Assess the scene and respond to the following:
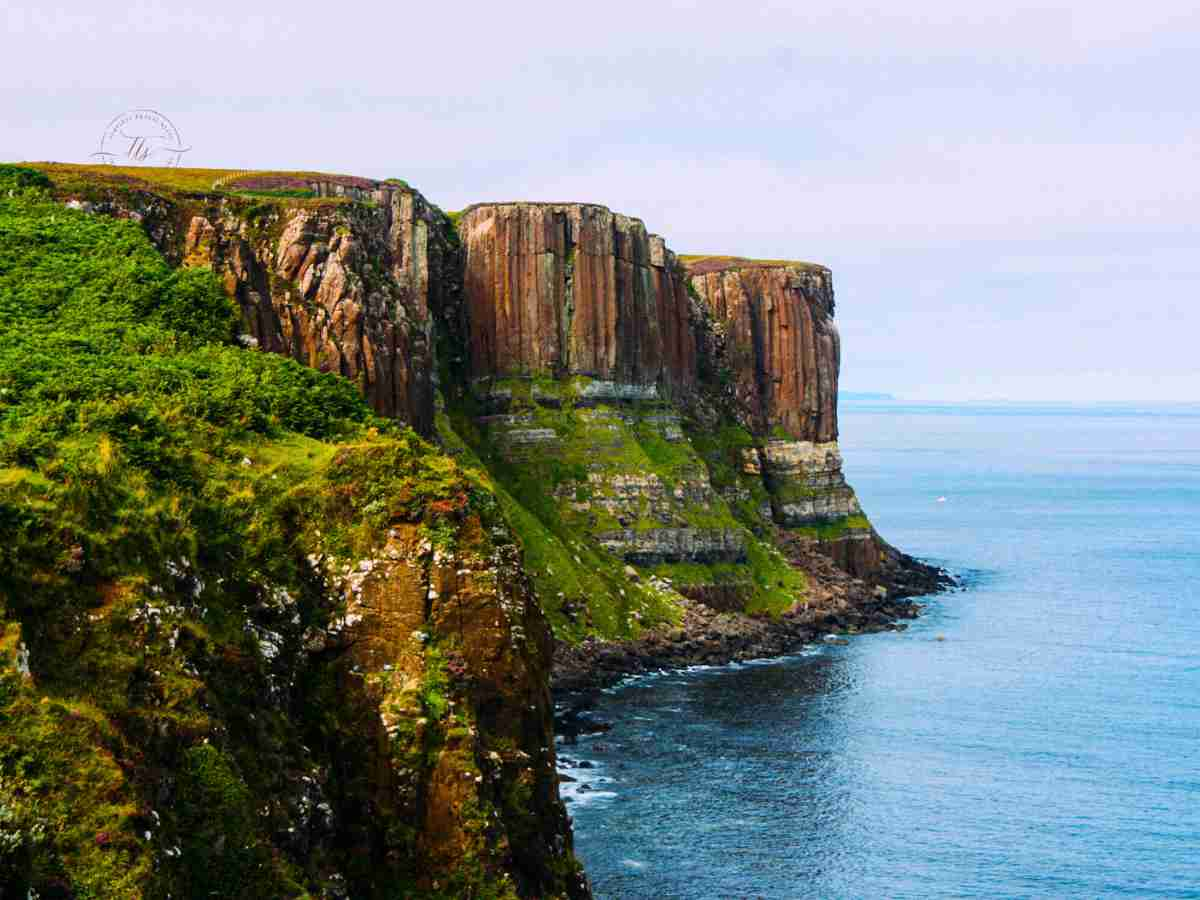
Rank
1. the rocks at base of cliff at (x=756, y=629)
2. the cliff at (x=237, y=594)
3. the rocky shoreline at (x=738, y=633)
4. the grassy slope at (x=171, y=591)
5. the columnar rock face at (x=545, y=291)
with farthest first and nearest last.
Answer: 1. the columnar rock face at (x=545, y=291)
2. the rocks at base of cliff at (x=756, y=629)
3. the rocky shoreline at (x=738, y=633)
4. the cliff at (x=237, y=594)
5. the grassy slope at (x=171, y=591)

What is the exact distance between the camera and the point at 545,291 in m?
160

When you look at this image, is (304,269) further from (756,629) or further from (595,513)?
(756,629)

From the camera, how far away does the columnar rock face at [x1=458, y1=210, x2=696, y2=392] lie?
15912 cm

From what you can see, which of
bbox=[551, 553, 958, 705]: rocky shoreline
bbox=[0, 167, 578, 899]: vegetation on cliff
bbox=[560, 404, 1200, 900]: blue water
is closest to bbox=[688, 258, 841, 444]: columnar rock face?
bbox=[551, 553, 958, 705]: rocky shoreline

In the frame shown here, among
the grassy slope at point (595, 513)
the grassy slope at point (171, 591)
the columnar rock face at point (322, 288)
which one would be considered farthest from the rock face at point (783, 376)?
the grassy slope at point (171, 591)

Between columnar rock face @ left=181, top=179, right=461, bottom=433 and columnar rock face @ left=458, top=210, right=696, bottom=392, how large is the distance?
134 ft

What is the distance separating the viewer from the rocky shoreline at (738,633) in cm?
12069

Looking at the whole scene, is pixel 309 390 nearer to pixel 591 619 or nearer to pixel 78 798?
pixel 78 798

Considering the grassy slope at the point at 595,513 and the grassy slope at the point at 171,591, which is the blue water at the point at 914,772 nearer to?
the grassy slope at the point at 595,513

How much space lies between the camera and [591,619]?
131m

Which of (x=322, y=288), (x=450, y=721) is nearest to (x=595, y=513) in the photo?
(x=322, y=288)

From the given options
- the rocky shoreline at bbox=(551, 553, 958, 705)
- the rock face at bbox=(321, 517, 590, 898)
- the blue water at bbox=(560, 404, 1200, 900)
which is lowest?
the blue water at bbox=(560, 404, 1200, 900)

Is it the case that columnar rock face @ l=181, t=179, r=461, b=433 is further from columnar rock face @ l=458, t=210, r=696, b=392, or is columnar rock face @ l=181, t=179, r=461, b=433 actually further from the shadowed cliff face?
columnar rock face @ l=458, t=210, r=696, b=392

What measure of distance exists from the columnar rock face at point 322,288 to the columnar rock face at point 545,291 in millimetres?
40949
